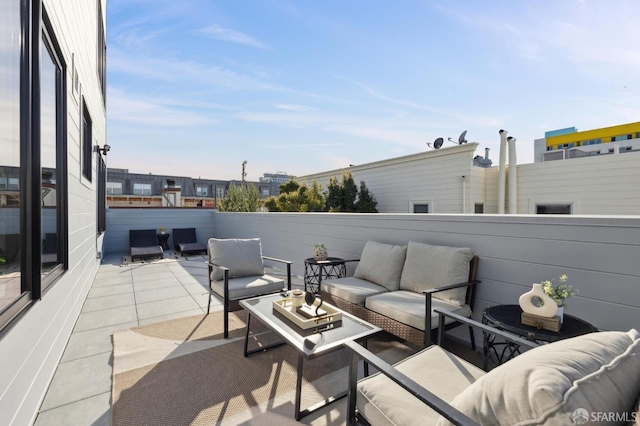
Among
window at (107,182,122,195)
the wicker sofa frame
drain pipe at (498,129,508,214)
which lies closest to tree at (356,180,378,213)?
drain pipe at (498,129,508,214)

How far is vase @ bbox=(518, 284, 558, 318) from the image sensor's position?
189cm

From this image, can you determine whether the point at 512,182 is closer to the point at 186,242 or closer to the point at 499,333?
the point at 499,333

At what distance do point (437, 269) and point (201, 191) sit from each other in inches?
957

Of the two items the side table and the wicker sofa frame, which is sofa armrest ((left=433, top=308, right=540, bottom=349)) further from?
the side table

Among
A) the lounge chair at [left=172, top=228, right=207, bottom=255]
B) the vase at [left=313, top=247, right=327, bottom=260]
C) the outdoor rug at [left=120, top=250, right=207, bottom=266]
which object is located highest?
the vase at [left=313, top=247, right=327, bottom=260]

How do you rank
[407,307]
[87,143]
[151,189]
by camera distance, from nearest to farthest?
[407,307]
[87,143]
[151,189]

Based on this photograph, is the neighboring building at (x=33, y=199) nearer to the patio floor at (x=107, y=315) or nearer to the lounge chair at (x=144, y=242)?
the patio floor at (x=107, y=315)

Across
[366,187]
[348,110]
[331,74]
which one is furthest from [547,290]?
[366,187]

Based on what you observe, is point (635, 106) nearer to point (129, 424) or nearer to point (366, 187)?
point (366, 187)

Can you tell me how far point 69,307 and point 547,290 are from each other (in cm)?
432

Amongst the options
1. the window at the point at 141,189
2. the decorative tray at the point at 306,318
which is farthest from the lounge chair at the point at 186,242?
the window at the point at 141,189

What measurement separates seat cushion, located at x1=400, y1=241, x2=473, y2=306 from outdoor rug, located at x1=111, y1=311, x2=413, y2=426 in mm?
645

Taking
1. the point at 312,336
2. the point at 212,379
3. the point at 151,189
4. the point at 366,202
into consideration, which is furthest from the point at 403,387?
the point at 151,189

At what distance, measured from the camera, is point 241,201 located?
10.1 m
